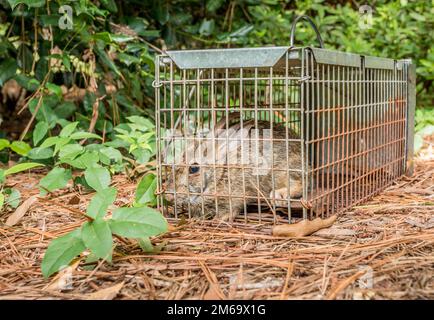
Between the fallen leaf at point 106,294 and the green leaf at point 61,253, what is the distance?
18cm

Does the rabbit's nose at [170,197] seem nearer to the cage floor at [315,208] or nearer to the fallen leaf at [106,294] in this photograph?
the cage floor at [315,208]

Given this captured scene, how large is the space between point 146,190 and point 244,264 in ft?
2.77

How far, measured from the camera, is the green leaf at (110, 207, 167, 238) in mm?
1918

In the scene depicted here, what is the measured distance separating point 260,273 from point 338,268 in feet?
0.85

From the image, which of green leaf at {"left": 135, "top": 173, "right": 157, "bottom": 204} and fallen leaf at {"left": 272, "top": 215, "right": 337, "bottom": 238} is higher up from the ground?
green leaf at {"left": 135, "top": 173, "right": 157, "bottom": 204}

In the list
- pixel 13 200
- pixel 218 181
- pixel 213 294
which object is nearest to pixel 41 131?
pixel 13 200

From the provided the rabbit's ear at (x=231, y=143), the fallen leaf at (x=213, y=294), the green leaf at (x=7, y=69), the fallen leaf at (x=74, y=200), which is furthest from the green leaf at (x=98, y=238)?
the green leaf at (x=7, y=69)

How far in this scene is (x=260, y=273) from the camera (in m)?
1.90

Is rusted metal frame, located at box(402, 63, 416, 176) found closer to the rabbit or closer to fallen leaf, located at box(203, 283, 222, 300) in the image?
the rabbit

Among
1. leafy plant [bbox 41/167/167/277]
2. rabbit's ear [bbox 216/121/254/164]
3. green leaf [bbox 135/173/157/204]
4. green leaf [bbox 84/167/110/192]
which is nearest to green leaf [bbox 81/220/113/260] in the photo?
leafy plant [bbox 41/167/167/277]

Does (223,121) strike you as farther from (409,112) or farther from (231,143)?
(409,112)

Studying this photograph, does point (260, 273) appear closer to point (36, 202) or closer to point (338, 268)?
point (338, 268)

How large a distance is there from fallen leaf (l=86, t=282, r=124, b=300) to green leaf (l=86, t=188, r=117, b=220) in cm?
29

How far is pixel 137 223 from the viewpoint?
6.42ft
